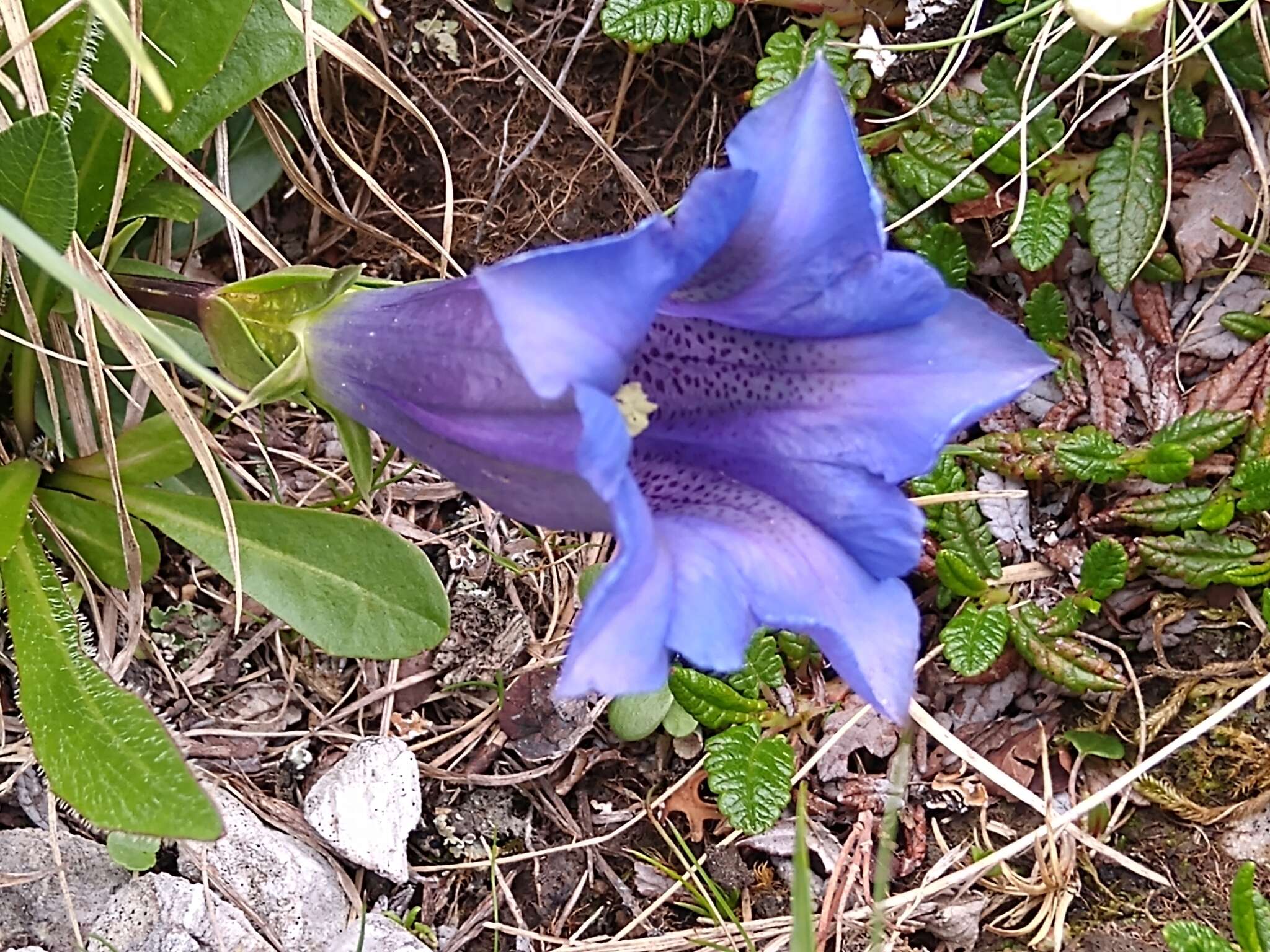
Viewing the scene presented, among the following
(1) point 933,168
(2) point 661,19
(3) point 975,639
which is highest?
(2) point 661,19

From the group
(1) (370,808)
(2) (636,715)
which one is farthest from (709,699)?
(1) (370,808)

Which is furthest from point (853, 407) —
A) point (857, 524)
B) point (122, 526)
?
point (122, 526)

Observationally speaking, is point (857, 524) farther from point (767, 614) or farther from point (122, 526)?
point (122, 526)

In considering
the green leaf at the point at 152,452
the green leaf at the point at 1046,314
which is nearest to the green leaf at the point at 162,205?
the green leaf at the point at 152,452

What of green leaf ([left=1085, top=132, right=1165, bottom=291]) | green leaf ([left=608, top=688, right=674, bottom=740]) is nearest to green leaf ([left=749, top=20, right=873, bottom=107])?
green leaf ([left=1085, top=132, right=1165, bottom=291])

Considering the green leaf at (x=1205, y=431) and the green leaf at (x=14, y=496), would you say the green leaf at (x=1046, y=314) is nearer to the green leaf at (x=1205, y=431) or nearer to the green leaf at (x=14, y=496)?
the green leaf at (x=1205, y=431)

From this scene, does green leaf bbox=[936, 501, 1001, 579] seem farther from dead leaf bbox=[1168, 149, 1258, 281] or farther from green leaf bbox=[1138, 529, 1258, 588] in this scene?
dead leaf bbox=[1168, 149, 1258, 281]

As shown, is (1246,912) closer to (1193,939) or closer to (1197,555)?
(1193,939)

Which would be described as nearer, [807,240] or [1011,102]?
[807,240]

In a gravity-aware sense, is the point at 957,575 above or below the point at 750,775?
above
